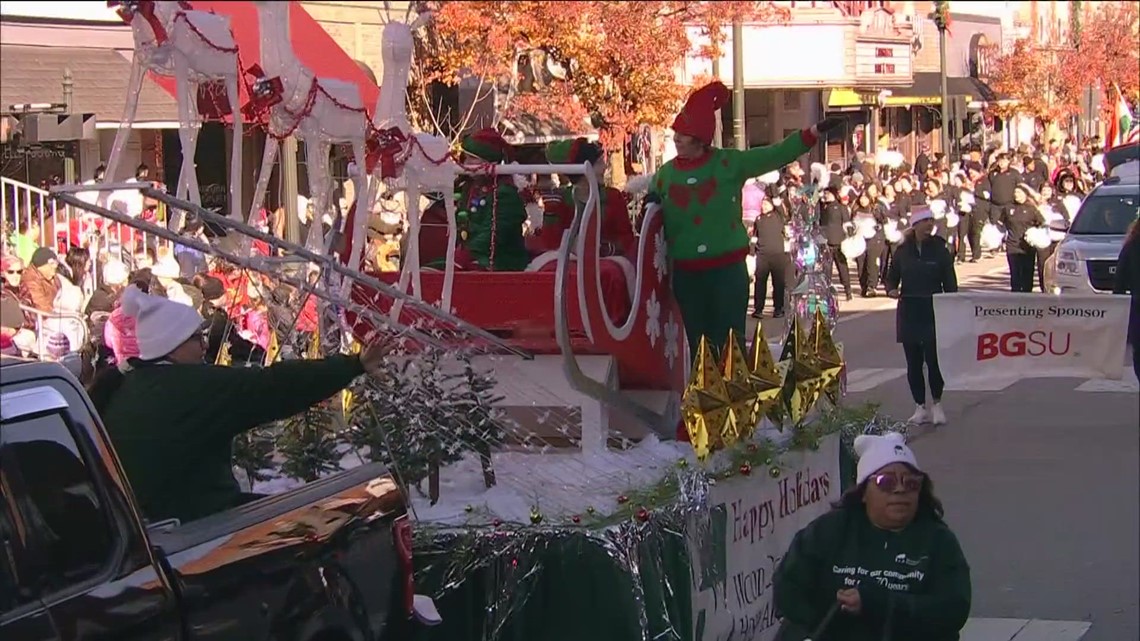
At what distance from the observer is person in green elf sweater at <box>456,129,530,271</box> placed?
655 centimetres

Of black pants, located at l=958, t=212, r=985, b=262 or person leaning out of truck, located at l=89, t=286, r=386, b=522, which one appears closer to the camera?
person leaning out of truck, located at l=89, t=286, r=386, b=522

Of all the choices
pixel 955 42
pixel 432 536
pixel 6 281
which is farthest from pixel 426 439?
pixel 955 42

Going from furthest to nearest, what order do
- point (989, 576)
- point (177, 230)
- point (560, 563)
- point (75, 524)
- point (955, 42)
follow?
point (955, 42) → point (989, 576) → point (560, 563) → point (177, 230) → point (75, 524)

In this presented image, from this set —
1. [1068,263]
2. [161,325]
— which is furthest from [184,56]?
[1068,263]

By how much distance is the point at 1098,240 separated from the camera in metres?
17.1

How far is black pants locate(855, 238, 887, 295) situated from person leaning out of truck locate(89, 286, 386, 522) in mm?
18643

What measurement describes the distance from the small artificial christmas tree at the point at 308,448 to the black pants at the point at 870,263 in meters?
17.6

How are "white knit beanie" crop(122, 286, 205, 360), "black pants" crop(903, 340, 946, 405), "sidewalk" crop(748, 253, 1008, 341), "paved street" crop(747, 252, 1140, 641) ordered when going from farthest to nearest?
"sidewalk" crop(748, 253, 1008, 341)
"black pants" crop(903, 340, 946, 405)
"paved street" crop(747, 252, 1140, 641)
"white knit beanie" crop(122, 286, 205, 360)

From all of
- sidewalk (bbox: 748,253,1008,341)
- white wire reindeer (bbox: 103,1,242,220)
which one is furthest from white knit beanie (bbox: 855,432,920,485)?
sidewalk (bbox: 748,253,1008,341)

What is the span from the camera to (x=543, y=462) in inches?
222

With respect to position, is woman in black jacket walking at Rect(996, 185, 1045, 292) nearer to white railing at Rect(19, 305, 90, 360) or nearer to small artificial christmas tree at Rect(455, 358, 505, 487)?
white railing at Rect(19, 305, 90, 360)

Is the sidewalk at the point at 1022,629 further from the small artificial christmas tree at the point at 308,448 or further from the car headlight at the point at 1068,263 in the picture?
the car headlight at the point at 1068,263

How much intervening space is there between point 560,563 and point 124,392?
1.45 meters

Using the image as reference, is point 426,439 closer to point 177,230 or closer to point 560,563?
point 560,563
